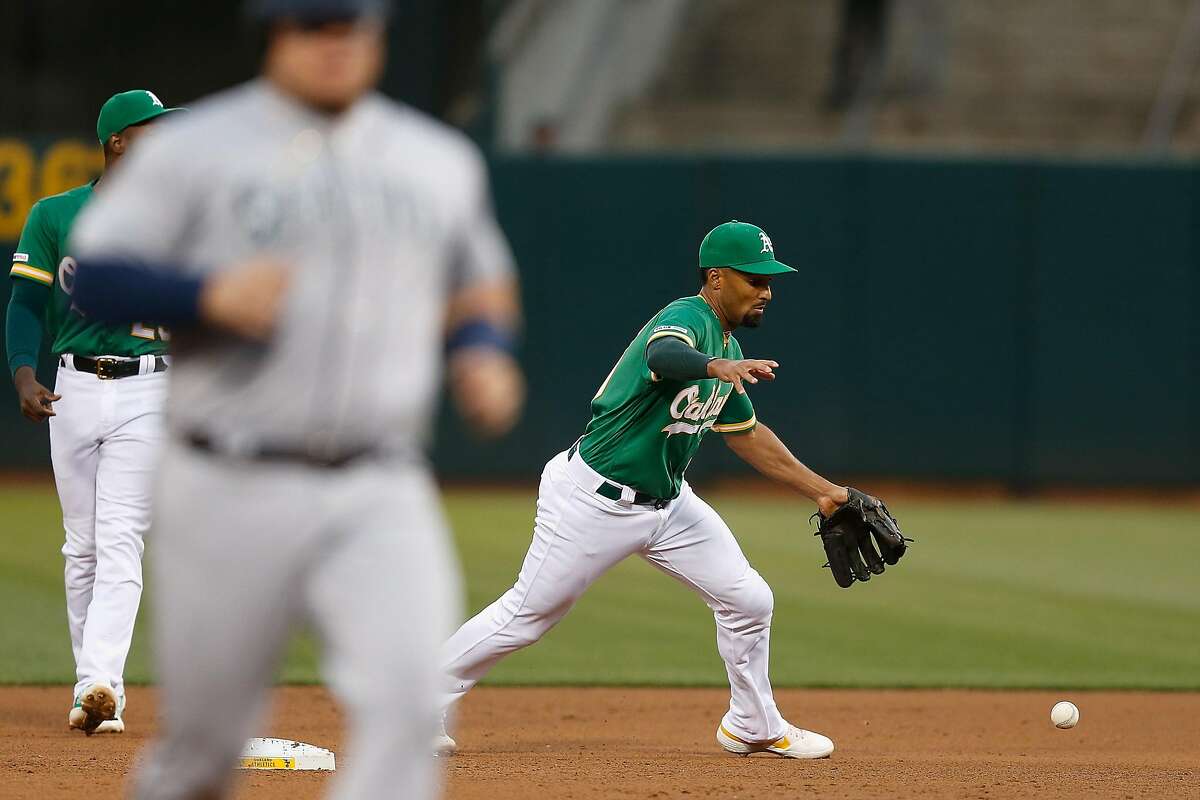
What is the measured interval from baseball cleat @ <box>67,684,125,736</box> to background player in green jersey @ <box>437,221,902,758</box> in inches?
46.1

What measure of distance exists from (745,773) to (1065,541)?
30.8ft

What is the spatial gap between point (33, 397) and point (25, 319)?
31 centimetres

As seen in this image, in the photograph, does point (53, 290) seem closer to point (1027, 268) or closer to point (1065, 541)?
point (1065, 541)

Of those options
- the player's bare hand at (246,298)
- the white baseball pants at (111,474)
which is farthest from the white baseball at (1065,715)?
the player's bare hand at (246,298)

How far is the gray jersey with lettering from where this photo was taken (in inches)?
123

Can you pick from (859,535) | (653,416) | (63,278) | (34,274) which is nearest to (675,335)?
(653,416)

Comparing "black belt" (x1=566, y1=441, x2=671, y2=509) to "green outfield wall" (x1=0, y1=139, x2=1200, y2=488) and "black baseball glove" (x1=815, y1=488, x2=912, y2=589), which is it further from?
"green outfield wall" (x1=0, y1=139, x2=1200, y2=488)

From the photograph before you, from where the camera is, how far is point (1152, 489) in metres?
18.1

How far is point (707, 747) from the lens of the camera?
675 centimetres

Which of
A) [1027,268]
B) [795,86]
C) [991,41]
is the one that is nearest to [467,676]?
[1027,268]

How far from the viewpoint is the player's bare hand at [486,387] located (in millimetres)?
3211

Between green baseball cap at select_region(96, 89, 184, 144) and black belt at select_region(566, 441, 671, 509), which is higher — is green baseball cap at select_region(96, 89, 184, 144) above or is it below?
above

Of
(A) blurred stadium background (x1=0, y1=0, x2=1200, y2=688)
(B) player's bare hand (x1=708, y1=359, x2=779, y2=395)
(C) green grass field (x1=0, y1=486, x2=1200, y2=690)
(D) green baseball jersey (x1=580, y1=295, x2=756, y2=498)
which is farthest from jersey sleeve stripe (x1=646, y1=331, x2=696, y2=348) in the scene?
(A) blurred stadium background (x1=0, y1=0, x2=1200, y2=688)

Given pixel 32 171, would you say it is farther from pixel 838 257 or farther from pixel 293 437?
pixel 293 437
